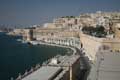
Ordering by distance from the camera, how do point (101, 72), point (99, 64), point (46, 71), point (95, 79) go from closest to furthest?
point (95, 79) → point (101, 72) → point (99, 64) → point (46, 71)

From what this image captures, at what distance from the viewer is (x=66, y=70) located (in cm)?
1315

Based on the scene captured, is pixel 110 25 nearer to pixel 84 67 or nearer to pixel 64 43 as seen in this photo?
pixel 64 43

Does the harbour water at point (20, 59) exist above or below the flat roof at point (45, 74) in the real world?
below

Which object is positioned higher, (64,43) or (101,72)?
(101,72)

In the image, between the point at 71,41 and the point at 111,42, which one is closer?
the point at 111,42

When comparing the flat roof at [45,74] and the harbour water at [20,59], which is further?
the harbour water at [20,59]

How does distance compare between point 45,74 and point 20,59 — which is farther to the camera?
point 20,59

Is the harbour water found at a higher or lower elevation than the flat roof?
lower

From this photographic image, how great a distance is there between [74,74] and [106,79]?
24.4 feet

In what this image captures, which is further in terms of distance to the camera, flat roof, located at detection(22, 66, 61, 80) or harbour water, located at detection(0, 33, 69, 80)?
harbour water, located at detection(0, 33, 69, 80)

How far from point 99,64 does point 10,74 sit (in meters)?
11.6

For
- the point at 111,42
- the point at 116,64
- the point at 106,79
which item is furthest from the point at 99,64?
the point at 111,42

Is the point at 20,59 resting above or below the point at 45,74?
below

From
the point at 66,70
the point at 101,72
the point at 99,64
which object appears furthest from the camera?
the point at 66,70
